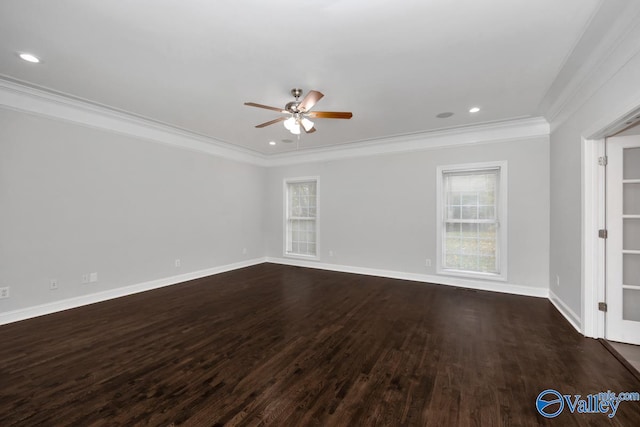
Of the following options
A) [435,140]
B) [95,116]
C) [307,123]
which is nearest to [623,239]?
[435,140]

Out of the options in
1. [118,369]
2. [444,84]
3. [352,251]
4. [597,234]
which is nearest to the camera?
[118,369]

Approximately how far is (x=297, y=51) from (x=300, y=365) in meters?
2.77

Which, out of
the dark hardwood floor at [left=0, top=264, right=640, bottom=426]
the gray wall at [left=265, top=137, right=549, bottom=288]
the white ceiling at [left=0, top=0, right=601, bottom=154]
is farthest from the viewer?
the gray wall at [left=265, top=137, right=549, bottom=288]

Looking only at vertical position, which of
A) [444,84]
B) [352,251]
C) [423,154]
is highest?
[444,84]

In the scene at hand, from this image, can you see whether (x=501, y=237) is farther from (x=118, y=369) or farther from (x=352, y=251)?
(x=118, y=369)

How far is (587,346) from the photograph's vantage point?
2521 millimetres

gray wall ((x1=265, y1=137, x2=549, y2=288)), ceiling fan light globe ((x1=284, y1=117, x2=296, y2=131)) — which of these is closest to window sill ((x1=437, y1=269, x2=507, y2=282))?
gray wall ((x1=265, y1=137, x2=549, y2=288))

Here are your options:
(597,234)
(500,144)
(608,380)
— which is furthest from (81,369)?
(500,144)

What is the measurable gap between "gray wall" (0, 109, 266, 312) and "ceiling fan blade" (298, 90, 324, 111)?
304 cm

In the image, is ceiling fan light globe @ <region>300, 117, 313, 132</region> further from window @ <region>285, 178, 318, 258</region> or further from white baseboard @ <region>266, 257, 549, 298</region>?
white baseboard @ <region>266, 257, 549, 298</region>

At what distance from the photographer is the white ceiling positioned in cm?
191

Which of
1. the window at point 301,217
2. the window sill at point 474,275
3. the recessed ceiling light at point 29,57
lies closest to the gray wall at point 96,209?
the recessed ceiling light at point 29,57

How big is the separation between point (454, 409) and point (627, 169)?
2.90m

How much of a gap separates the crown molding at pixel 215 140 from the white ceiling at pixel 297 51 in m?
0.29
